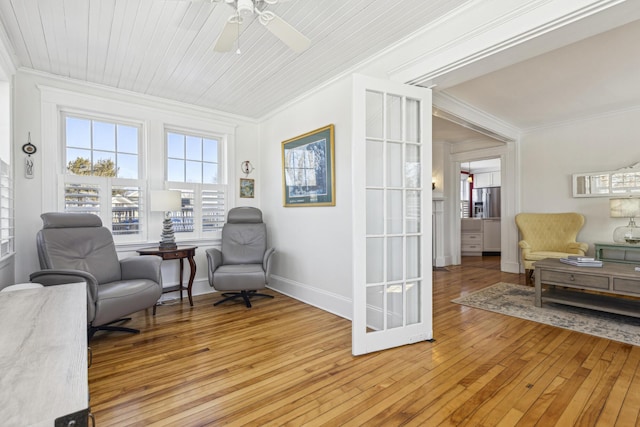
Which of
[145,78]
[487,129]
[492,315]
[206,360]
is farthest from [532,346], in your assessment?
[145,78]

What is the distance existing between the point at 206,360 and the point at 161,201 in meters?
1.90

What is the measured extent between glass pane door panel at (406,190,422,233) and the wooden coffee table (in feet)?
6.11

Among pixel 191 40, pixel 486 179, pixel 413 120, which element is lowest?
pixel 413 120

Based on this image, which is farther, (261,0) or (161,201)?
(161,201)

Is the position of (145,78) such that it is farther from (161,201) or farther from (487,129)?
(487,129)

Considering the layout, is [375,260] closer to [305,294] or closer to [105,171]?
[305,294]

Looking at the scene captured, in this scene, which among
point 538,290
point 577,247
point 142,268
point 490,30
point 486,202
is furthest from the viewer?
point 486,202

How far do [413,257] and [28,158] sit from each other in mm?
3724

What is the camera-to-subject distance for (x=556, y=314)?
3.13m

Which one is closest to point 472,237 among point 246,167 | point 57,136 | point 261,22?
point 246,167

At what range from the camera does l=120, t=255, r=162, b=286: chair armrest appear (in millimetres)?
2943

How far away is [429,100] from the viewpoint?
255 centimetres

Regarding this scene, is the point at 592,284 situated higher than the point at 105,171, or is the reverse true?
the point at 105,171

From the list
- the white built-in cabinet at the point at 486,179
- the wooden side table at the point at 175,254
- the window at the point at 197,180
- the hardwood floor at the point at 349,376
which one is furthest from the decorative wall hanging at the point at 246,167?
the white built-in cabinet at the point at 486,179
